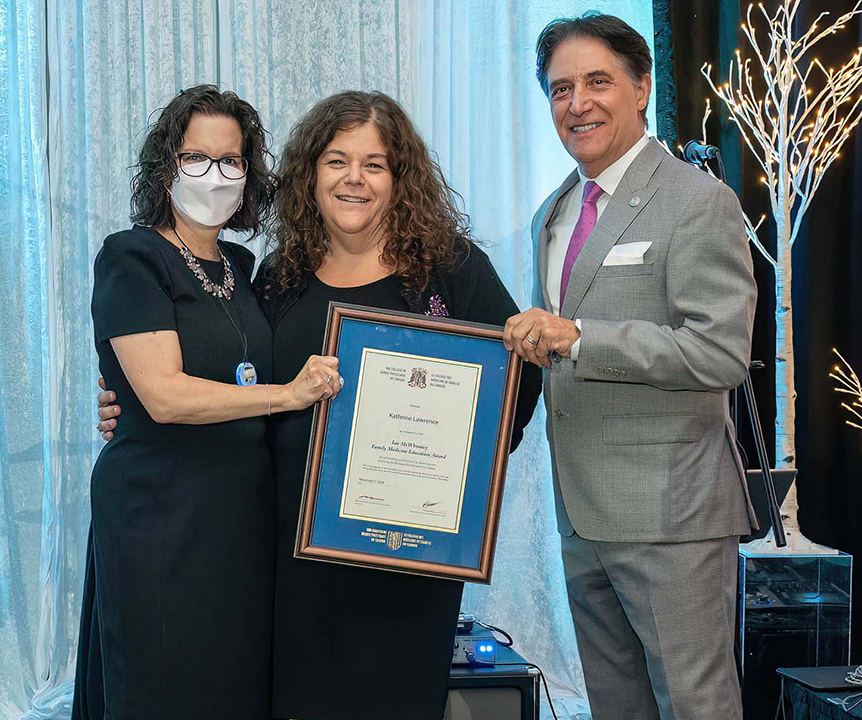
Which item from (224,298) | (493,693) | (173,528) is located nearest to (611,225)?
(224,298)

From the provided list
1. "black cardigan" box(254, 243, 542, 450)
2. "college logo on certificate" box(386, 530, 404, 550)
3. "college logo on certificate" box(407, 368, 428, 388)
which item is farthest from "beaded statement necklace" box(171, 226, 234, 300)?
"college logo on certificate" box(386, 530, 404, 550)

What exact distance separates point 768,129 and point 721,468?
192 centimetres

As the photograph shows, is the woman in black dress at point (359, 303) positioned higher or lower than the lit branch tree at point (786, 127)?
lower

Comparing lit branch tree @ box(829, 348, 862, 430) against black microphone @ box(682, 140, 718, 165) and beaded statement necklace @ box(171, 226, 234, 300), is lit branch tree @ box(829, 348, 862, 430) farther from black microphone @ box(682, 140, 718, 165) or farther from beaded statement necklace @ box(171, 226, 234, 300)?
beaded statement necklace @ box(171, 226, 234, 300)

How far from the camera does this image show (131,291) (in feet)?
5.45

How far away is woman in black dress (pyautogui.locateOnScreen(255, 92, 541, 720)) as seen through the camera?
1.85 metres

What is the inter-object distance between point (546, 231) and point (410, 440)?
63 centimetres

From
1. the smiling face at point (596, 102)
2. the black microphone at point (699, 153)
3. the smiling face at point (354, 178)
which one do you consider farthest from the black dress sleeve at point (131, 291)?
the black microphone at point (699, 153)

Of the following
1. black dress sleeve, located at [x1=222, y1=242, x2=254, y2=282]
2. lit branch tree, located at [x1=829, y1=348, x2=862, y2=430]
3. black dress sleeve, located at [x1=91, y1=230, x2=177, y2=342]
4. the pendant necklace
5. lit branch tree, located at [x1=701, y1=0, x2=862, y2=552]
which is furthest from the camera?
lit branch tree, located at [x1=829, y1=348, x2=862, y2=430]

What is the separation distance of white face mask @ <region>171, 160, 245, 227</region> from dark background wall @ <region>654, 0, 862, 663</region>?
79.0 inches

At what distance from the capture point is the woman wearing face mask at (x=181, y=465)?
168 centimetres

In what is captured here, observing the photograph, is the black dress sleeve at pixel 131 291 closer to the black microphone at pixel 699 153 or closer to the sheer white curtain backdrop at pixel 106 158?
the black microphone at pixel 699 153

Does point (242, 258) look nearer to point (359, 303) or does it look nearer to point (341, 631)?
point (359, 303)

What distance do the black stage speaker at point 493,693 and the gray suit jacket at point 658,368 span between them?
2.23 feet
